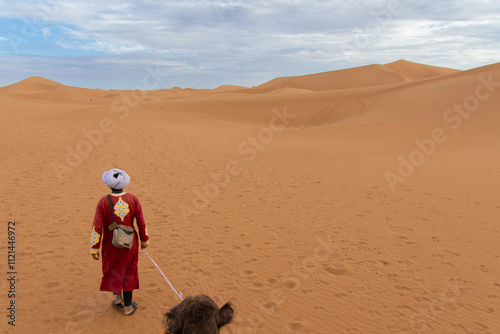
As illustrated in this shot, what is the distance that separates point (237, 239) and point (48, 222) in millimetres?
4130

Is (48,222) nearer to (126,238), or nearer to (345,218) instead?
(126,238)

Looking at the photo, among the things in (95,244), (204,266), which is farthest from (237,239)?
(95,244)

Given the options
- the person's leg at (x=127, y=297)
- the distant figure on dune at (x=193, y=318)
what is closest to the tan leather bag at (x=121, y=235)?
the person's leg at (x=127, y=297)

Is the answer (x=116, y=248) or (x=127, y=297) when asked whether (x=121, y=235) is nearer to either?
(x=116, y=248)

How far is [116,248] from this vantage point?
13.1ft

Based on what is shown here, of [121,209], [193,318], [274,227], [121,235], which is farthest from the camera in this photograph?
[274,227]

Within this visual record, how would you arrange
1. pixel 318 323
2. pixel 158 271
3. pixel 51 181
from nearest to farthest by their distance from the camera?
1. pixel 318 323
2. pixel 158 271
3. pixel 51 181

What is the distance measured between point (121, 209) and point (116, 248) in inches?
18.9

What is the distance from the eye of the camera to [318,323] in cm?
424

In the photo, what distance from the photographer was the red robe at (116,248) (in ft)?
12.7

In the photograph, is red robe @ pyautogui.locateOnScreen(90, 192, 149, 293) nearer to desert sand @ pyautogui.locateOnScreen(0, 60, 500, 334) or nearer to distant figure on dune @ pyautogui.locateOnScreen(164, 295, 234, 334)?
desert sand @ pyautogui.locateOnScreen(0, 60, 500, 334)

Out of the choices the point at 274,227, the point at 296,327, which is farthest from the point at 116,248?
the point at 274,227

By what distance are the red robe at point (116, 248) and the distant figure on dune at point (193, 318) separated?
2071mm

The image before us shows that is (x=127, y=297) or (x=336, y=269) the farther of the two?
(x=336, y=269)
